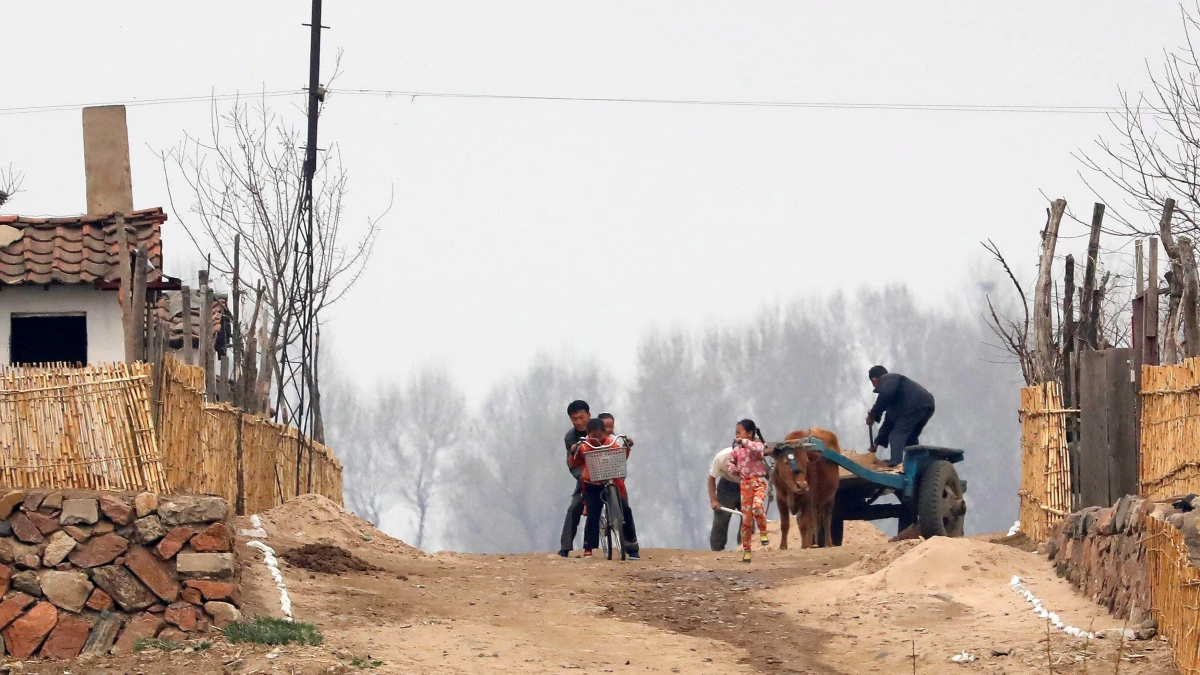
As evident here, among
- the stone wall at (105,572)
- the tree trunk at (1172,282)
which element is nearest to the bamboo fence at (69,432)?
the stone wall at (105,572)

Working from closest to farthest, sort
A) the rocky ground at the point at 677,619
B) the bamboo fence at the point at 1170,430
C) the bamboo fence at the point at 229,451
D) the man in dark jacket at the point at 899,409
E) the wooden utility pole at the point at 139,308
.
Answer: the rocky ground at the point at 677,619 < the bamboo fence at the point at 1170,430 < the wooden utility pole at the point at 139,308 < the bamboo fence at the point at 229,451 < the man in dark jacket at the point at 899,409

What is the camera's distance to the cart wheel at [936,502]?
1744 cm

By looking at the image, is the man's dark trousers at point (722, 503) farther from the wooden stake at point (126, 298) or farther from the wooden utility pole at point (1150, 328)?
the wooden stake at point (126, 298)

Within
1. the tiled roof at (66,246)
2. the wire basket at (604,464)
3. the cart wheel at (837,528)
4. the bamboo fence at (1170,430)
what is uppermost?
the tiled roof at (66,246)

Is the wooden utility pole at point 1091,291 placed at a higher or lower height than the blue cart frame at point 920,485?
higher

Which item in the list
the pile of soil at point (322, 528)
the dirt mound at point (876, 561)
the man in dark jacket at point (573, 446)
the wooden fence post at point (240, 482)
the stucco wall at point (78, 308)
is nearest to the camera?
the dirt mound at point (876, 561)

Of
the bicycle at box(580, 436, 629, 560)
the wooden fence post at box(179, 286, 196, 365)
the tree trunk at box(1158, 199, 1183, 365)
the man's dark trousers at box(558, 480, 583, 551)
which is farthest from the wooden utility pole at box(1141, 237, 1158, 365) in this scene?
the wooden fence post at box(179, 286, 196, 365)

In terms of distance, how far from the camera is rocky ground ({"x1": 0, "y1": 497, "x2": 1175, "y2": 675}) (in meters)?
9.70

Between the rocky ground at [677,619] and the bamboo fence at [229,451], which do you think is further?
the bamboo fence at [229,451]

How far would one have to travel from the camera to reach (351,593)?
1226 centimetres

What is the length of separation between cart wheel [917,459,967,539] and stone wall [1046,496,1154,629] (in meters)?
5.20

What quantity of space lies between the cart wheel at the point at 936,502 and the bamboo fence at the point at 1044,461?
1559 mm

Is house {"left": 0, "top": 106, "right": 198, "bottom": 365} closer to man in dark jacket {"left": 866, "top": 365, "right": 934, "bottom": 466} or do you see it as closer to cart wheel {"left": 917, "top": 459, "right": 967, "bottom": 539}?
man in dark jacket {"left": 866, "top": 365, "right": 934, "bottom": 466}

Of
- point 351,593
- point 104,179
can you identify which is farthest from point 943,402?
point 351,593
